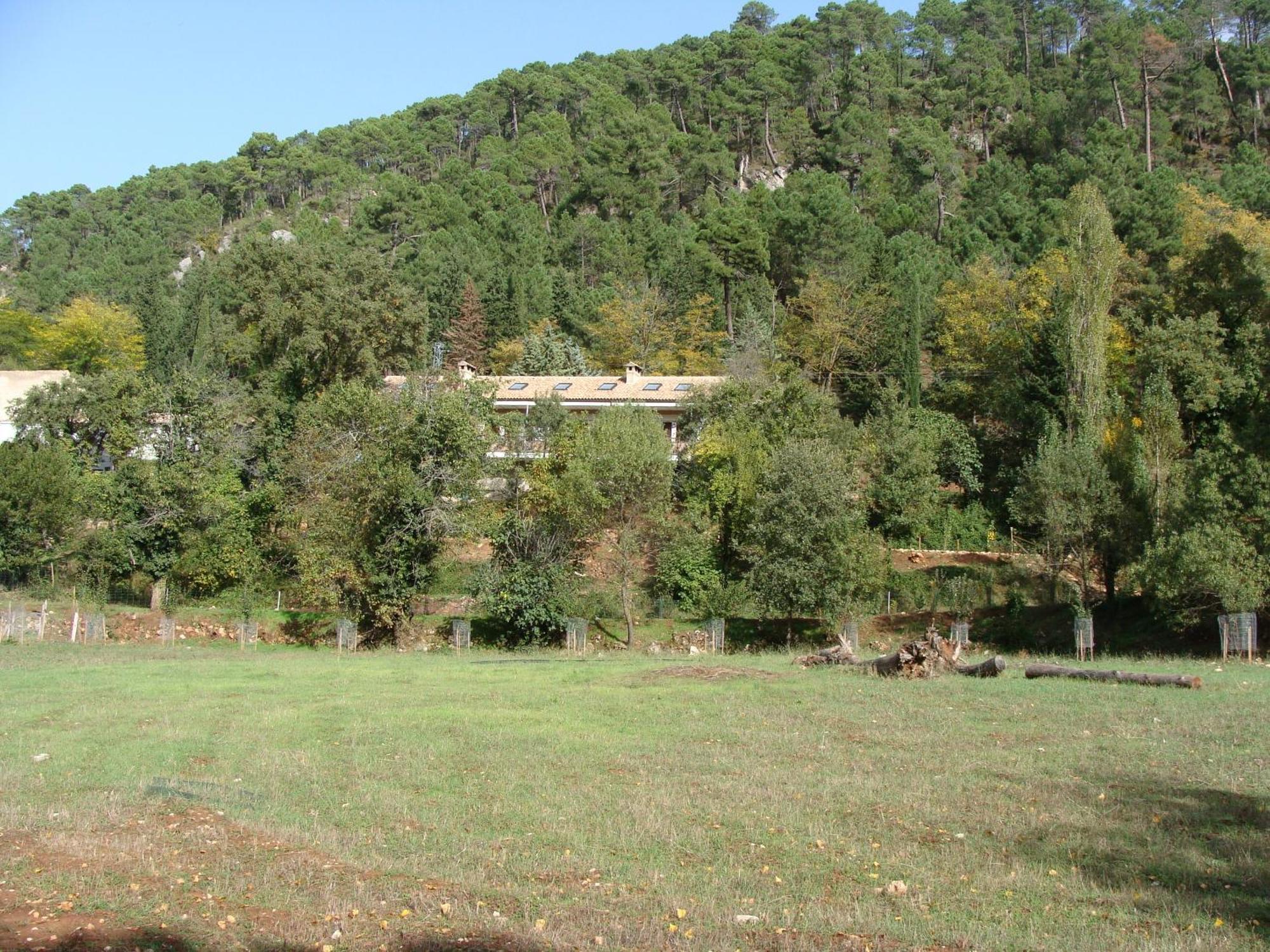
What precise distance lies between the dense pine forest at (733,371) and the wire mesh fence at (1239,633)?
1.77 m

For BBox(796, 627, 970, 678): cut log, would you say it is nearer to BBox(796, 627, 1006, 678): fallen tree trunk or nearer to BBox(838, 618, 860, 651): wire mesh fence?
BBox(796, 627, 1006, 678): fallen tree trunk

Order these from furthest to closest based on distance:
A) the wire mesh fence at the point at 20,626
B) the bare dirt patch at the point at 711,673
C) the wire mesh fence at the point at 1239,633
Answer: the wire mesh fence at the point at 20,626, the wire mesh fence at the point at 1239,633, the bare dirt patch at the point at 711,673

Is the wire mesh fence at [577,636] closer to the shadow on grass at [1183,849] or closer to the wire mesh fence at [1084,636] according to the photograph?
the wire mesh fence at [1084,636]

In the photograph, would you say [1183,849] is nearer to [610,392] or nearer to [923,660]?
[923,660]

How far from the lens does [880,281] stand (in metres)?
72.8

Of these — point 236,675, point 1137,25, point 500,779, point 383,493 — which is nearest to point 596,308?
point 383,493

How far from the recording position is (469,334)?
8281cm

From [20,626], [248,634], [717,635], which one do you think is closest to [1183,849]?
[717,635]

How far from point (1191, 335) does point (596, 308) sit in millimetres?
48443

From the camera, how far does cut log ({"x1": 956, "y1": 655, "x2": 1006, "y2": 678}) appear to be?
78.3 feet

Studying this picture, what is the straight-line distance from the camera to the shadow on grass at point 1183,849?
32.2 ft

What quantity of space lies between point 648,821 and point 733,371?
5112cm

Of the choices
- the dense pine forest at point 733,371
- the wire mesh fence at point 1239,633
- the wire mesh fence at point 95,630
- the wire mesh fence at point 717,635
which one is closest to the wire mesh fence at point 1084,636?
the dense pine forest at point 733,371

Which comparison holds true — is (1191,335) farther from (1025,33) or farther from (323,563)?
(1025,33)
